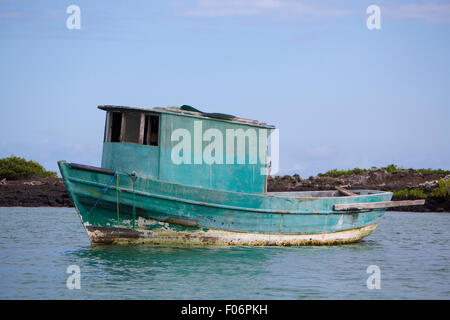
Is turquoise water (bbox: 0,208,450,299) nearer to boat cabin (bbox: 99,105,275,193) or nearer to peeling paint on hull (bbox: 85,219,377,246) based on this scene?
peeling paint on hull (bbox: 85,219,377,246)

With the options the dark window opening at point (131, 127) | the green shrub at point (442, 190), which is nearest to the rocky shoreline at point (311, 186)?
the green shrub at point (442, 190)

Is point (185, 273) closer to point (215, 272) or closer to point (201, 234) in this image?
point (215, 272)

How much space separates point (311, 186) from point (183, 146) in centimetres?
2268

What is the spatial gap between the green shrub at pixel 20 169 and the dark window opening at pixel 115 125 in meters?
26.4

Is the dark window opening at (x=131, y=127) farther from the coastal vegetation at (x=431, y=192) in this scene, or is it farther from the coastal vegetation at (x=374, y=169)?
the coastal vegetation at (x=374, y=169)

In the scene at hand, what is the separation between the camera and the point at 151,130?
13.2 metres

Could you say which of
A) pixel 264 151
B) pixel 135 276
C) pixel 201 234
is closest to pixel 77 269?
pixel 135 276

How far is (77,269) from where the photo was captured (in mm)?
10898

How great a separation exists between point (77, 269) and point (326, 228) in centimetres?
692

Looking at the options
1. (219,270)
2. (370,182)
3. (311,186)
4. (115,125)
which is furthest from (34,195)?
(219,270)

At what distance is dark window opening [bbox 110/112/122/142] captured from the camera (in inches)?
530

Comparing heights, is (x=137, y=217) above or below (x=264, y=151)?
below

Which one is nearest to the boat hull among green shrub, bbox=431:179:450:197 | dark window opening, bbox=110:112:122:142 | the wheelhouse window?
the wheelhouse window
